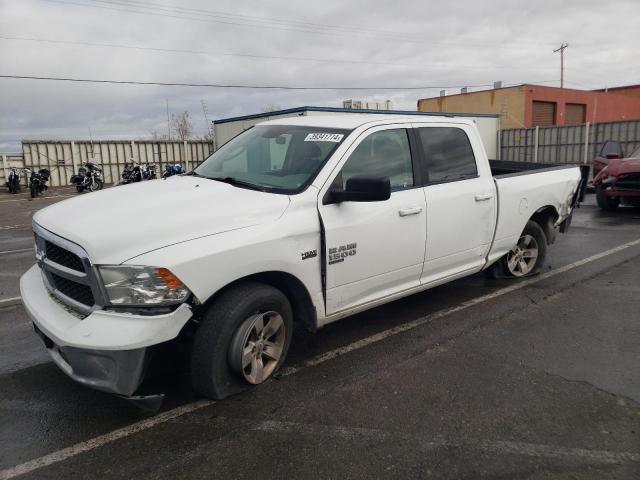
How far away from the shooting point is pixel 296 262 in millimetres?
3400

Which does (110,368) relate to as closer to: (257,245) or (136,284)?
(136,284)

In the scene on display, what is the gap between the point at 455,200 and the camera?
4.56 m

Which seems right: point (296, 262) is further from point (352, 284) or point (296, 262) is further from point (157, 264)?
point (157, 264)

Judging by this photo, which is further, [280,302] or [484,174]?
[484,174]

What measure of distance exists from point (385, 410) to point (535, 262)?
375 centimetres

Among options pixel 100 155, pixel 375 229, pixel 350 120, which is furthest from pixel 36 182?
pixel 375 229

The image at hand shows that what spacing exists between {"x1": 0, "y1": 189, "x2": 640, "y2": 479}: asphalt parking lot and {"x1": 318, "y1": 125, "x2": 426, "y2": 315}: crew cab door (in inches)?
22.9

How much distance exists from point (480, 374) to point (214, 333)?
1.97m

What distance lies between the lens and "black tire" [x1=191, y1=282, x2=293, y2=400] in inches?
120

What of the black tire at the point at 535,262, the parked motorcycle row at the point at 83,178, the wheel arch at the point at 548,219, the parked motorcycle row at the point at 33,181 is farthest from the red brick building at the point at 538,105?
the black tire at the point at 535,262

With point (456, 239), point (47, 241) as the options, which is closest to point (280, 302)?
point (47, 241)

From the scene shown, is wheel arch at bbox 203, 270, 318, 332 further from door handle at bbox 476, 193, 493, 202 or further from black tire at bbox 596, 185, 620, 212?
black tire at bbox 596, 185, 620, 212

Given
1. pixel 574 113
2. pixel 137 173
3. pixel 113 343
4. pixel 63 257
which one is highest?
pixel 574 113

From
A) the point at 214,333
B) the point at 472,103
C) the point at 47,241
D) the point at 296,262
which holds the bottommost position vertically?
the point at 214,333
